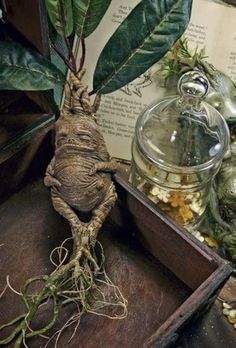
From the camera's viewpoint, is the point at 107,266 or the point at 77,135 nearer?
the point at 77,135

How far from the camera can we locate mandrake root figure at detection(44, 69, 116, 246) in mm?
766

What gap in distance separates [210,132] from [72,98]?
215 millimetres

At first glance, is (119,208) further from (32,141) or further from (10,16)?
(10,16)

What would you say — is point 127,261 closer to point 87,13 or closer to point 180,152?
point 180,152

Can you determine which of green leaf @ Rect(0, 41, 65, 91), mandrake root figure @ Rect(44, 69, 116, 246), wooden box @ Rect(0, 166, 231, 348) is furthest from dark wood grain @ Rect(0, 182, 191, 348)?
green leaf @ Rect(0, 41, 65, 91)

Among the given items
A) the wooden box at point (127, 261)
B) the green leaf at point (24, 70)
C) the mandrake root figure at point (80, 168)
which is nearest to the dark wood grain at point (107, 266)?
the wooden box at point (127, 261)

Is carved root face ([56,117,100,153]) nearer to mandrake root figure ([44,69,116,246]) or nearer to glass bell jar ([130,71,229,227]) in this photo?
mandrake root figure ([44,69,116,246])

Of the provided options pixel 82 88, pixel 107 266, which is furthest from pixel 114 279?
pixel 82 88

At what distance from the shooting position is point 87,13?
0.76 meters

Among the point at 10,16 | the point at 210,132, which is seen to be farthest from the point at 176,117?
the point at 10,16

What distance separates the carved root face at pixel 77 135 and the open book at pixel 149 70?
0.21 meters

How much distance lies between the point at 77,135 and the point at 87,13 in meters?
0.15

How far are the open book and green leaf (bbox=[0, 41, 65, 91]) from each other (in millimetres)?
170

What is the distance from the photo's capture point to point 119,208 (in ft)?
2.81
